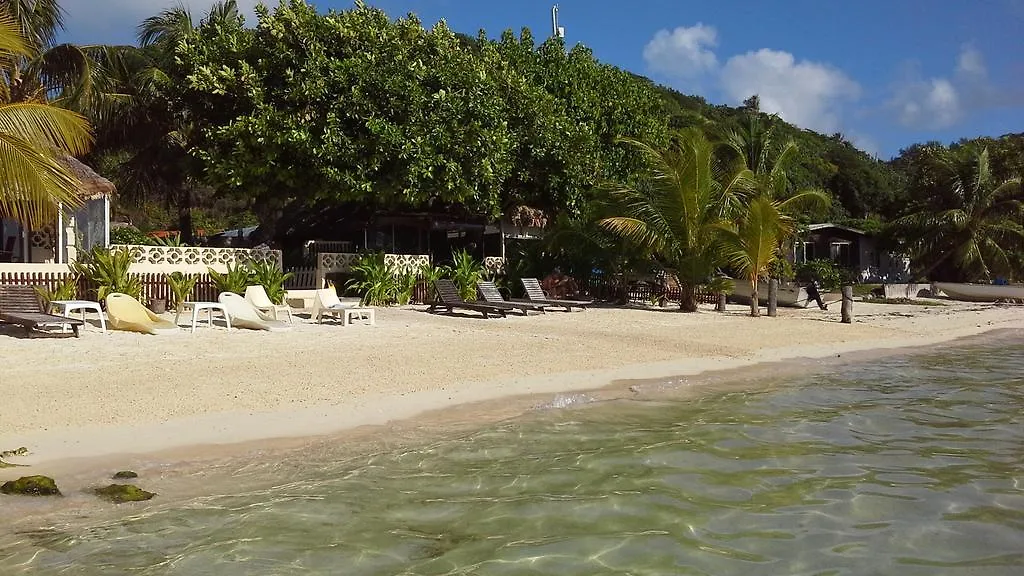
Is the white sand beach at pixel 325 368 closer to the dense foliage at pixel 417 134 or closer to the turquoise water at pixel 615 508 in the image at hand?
the turquoise water at pixel 615 508

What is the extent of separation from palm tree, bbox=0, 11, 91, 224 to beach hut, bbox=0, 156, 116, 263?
300 inches

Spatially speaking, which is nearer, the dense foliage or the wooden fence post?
the wooden fence post

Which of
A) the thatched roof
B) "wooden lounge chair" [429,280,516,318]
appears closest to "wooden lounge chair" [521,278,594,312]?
"wooden lounge chair" [429,280,516,318]

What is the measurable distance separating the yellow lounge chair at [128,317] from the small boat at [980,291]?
1003 inches

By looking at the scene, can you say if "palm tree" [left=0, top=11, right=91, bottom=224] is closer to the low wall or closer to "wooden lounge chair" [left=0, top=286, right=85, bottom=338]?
"wooden lounge chair" [left=0, top=286, right=85, bottom=338]

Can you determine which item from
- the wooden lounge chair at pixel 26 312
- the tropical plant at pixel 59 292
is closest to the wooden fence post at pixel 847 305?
the wooden lounge chair at pixel 26 312

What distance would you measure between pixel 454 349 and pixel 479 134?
9116 millimetres

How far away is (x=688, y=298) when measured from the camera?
727 inches

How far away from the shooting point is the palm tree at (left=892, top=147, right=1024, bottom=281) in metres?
28.3

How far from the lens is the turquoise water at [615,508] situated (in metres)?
4.22

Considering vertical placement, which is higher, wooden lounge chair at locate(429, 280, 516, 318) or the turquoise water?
wooden lounge chair at locate(429, 280, 516, 318)

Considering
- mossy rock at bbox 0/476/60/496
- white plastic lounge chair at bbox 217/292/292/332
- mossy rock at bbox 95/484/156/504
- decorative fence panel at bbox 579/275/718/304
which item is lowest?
mossy rock at bbox 95/484/156/504

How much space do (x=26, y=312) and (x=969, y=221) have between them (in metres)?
30.1

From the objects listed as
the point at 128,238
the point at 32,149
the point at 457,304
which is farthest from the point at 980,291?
the point at 32,149
